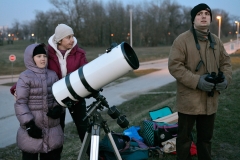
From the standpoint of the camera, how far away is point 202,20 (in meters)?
3.10

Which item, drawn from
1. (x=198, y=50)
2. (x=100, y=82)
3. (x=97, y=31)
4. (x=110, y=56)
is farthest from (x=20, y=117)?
(x=97, y=31)

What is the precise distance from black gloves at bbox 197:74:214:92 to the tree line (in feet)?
178

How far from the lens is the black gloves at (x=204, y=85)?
2904 millimetres

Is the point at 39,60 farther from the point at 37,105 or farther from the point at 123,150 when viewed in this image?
the point at 123,150

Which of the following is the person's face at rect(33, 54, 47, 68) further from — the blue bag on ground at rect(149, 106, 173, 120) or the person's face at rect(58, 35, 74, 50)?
the blue bag on ground at rect(149, 106, 173, 120)

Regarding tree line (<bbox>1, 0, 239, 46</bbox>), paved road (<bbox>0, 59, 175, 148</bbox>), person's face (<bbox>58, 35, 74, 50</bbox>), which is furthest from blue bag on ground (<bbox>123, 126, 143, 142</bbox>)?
tree line (<bbox>1, 0, 239, 46</bbox>)

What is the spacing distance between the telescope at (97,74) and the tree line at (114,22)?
54.0m

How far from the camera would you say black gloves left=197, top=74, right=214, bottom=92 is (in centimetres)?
290

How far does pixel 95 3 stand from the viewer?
67.5 metres

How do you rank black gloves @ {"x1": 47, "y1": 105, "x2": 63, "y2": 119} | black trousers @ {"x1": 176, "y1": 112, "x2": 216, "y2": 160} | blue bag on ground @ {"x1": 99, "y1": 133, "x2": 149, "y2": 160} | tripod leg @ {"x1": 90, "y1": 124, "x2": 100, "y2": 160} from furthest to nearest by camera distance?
blue bag on ground @ {"x1": 99, "y1": 133, "x2": 149, "y2": 160}, black trousers @ {"x1": 176, "y1": 112, "x2": 216, "y2": 160}, black gloves @ {"x1": 47, "y1": 105, "x2": 63, "y2": 119}, tripod leg @ {"x1": 90, "y1": 124, "x2": 100, "y2": 160}

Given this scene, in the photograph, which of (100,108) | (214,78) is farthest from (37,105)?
(214,78)

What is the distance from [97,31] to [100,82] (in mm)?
65593

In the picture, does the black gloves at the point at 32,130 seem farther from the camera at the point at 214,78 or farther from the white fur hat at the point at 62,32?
the camera at the point at 214,78

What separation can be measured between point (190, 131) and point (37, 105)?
1.72m
